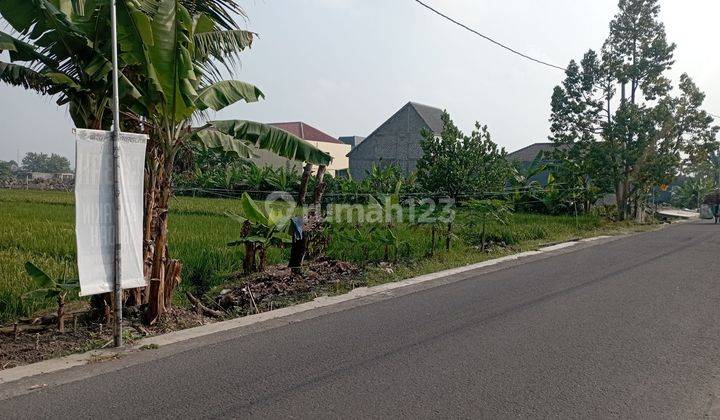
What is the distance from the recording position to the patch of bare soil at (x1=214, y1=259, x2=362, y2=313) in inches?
297

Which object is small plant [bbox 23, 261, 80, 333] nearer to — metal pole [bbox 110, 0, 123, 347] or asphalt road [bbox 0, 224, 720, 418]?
metal pole [bbox 110, 0, 123, 347]

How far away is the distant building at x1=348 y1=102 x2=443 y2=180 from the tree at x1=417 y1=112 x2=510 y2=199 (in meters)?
26.3

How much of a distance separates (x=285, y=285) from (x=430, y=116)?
36246 millimetres

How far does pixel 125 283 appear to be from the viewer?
216 inches

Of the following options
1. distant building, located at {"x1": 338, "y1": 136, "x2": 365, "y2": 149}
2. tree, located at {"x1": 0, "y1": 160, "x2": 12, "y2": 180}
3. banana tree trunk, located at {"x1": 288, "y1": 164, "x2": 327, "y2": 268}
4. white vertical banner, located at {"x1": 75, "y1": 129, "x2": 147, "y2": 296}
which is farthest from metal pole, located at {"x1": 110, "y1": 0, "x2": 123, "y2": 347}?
distant building, located at {"x1": 338, "y1": 136, "x2": 365, "y2": 149}

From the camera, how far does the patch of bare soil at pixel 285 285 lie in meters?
7.54

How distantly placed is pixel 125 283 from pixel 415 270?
239 inches

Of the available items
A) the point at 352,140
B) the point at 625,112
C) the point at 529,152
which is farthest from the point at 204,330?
the point at 352,140

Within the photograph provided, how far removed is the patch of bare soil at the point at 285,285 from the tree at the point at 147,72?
53.5 inches

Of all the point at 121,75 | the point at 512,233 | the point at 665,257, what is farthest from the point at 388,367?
the point at 512,233

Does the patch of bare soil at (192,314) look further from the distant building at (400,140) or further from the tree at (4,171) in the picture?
the tree at (4,171)

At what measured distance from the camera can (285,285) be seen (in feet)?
27.9

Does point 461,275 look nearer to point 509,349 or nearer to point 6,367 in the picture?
point 509,349

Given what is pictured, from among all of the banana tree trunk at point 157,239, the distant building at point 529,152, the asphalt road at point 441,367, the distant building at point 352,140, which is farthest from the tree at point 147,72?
the distant building at point 352,140
